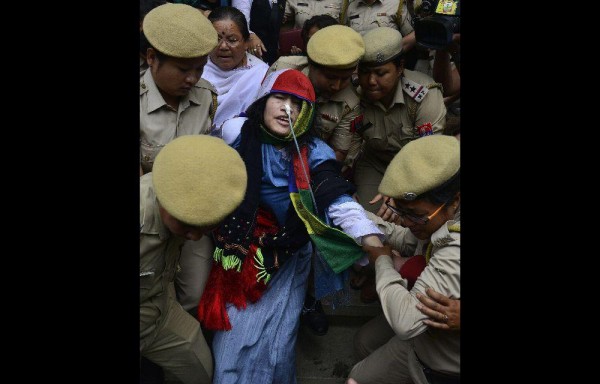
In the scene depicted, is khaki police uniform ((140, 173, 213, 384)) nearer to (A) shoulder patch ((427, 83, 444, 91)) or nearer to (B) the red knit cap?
(B) the red knit cap

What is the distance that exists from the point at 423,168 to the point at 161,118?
1375mm

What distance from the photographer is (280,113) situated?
2.79 metres

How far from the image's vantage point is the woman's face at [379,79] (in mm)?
3430

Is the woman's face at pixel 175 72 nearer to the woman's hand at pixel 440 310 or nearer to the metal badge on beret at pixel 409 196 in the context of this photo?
the metal badge on beret at pixel 409 196

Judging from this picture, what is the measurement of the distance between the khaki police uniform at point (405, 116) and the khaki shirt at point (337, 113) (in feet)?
0.47

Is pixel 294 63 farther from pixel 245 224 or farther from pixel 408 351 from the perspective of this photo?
pixel 408 351

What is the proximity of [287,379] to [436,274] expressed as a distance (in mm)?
1107

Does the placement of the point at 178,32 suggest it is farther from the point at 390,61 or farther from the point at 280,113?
the point at 390,61

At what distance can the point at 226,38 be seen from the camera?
3.66 meters

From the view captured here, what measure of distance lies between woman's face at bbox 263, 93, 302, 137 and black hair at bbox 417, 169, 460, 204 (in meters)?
0.83

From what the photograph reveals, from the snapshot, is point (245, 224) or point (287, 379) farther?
point (287, 379)

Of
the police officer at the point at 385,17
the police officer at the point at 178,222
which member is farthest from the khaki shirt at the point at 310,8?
the police officer at the point at 178,222

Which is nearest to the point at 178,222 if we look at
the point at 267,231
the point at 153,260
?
the point at 153,260
